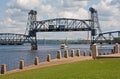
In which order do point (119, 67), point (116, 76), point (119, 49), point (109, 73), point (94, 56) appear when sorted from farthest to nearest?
1. point (119, 49)
2. point (94, 56)
3. point (119, 67)
4. point (109, 73)
5. point (116, 76)

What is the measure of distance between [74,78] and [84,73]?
251 cm

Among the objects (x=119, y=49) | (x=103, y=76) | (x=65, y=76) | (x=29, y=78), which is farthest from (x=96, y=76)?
(x=119, y=49)

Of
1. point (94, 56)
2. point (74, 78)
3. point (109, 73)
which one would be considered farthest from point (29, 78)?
point (94, 56)

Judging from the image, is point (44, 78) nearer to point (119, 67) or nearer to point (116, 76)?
point (116, 76)

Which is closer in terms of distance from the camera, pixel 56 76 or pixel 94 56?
pixel 56 76

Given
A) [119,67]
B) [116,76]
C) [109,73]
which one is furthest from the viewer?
[119,67]

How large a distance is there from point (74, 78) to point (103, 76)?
1804mm

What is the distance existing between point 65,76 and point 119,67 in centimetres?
561

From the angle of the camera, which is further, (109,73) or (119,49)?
(119,49)

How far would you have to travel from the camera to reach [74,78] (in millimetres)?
24328

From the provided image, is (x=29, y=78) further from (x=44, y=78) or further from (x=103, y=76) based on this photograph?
(x=103, y=76)

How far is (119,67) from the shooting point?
96.6 feet

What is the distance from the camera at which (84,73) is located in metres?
26.7

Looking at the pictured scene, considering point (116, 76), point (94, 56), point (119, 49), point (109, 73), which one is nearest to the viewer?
point (116, 76)
